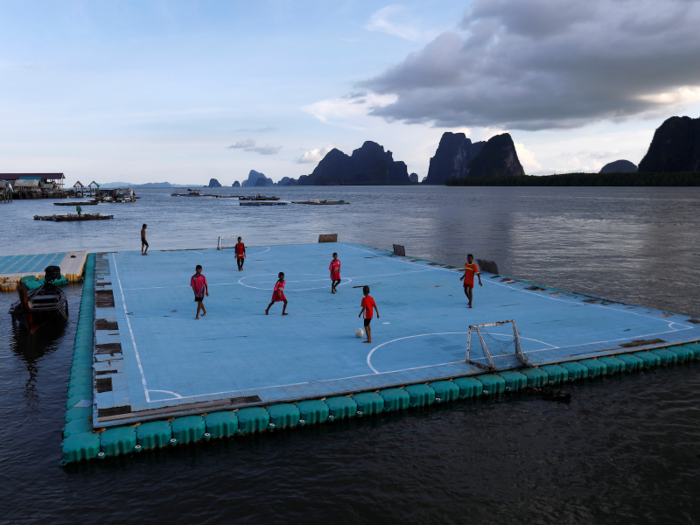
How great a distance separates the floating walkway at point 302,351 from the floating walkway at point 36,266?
266 inches

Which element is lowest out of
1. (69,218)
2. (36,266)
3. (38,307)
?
(38,307)

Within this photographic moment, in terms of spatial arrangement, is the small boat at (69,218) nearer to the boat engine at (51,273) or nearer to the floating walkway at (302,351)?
the boat engine at (51,273)

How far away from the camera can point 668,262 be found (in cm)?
4759

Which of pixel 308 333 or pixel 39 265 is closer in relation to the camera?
pixel 308 333

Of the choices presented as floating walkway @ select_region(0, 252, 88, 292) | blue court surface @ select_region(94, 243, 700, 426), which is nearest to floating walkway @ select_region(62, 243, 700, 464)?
blue court surface @ select_region(94, 243, 700, 426)

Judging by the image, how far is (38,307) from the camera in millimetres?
23781

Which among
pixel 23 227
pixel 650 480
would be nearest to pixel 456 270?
pixel 650 480

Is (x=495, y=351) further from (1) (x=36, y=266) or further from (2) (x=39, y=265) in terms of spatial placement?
(2) (x=39, y=265)

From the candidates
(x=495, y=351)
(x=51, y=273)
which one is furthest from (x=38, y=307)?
(x=495, y=351)

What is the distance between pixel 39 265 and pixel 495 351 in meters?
35.7

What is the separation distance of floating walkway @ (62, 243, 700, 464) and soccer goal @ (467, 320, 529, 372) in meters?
0.39

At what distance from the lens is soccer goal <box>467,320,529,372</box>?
55.8 feet

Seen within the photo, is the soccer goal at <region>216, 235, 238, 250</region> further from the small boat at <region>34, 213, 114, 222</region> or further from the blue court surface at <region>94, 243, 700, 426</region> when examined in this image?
the small boat at <region>34, 213, 114, 222</region>

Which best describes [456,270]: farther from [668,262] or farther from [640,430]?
[668,262]
